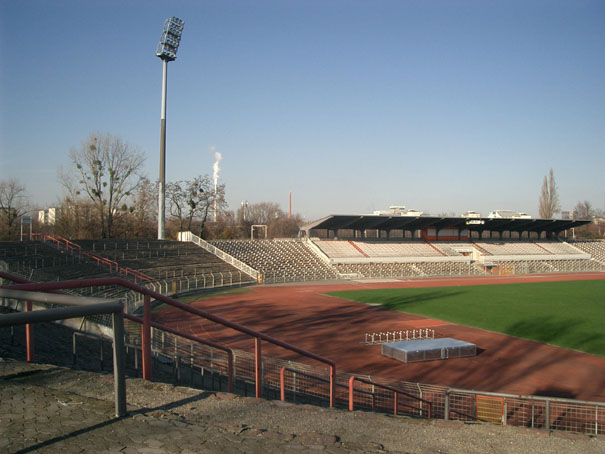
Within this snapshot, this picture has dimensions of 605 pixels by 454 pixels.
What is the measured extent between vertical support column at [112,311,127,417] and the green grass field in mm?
20803

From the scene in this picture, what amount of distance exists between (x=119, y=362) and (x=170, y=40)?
53678 mm

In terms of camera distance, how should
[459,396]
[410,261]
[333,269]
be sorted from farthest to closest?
1. [410,261]
2. [333,269]
3. [459,396]

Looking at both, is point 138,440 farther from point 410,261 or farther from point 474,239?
point 474,239

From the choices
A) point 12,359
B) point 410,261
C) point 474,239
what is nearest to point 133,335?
point 12,359

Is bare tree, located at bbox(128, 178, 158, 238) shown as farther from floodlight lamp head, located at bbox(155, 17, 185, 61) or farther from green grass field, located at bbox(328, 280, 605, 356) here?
green grass field, located at bbox(328, 280, 605, 356)

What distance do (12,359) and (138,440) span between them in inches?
148

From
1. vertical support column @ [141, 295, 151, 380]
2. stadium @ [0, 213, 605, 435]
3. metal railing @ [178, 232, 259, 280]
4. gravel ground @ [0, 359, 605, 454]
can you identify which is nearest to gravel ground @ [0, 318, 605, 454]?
gravel ground @ [0, 359, 605, 454]

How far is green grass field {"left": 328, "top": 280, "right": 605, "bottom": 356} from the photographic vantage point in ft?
78.6

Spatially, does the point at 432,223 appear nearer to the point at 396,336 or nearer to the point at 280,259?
the point at 280,259

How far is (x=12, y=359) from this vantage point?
6742mm

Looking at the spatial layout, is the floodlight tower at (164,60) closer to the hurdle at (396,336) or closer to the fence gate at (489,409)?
the hurdle at (396,336)

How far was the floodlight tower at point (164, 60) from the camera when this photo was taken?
4978cm

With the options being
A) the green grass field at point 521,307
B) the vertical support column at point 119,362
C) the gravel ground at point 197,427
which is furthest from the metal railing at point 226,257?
the vertical support column at point 119,362

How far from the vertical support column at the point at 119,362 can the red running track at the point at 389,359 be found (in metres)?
12.5
